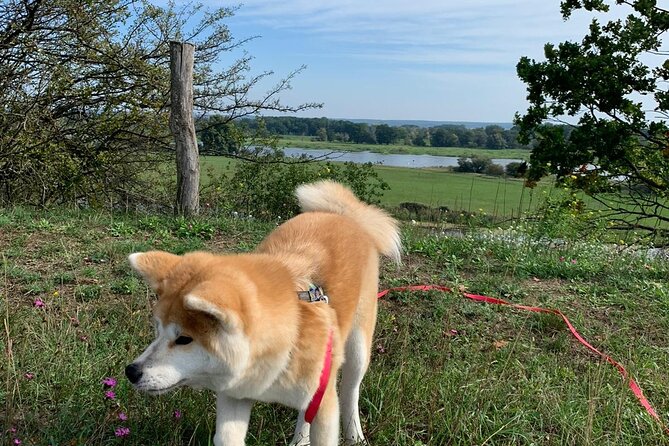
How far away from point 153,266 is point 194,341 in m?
0.43

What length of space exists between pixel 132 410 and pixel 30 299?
181 centimetres

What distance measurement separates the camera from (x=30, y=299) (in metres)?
4.10

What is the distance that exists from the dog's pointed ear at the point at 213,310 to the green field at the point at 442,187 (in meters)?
9.44

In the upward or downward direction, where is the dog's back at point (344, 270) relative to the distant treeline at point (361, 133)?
downward

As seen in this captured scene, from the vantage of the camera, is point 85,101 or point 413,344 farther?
point 85,101

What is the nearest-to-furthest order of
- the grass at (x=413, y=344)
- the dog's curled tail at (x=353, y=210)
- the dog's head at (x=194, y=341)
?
the dog's head at (x=194, y=341) < the grass at (x=413, y=344) < the dog's curled tail at (x=353, y=210)

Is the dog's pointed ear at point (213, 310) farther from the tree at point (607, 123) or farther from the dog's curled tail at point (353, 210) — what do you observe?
the tree at point (607, 123)

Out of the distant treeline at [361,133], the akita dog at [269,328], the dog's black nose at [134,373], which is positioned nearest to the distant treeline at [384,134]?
the distant treeline at [361,133]

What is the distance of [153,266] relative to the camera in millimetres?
2432

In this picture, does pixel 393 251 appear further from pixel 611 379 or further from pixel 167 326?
pixel 167 326

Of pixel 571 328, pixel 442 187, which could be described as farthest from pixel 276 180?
pixel 442 187

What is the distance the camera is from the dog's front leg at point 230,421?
244cm

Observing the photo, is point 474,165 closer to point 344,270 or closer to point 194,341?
point 344,270

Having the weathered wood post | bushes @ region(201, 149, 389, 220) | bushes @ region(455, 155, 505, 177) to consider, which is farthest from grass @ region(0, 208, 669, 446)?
bushes @ region(455, 155, 505, 177)
